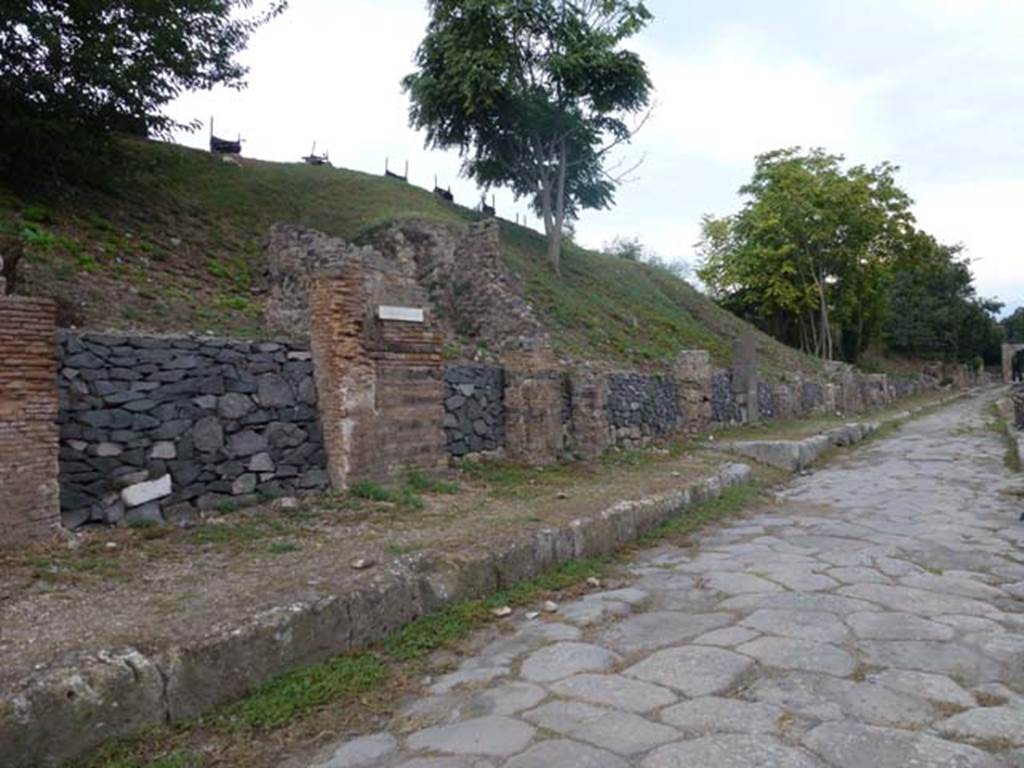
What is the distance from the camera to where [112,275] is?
37.0ft

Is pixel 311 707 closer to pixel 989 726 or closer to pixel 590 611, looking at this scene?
pixel 590 611

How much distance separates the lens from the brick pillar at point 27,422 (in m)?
4.32

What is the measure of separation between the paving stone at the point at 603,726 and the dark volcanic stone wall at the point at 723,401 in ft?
43.9

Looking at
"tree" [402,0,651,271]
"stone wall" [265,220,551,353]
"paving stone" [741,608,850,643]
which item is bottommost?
"paving stone" [741,608,850,643]

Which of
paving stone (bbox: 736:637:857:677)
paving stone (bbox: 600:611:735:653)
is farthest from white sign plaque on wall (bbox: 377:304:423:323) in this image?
paving stone (bbox: 736:637:857:677)

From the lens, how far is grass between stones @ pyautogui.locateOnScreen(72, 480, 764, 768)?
266 centimetres

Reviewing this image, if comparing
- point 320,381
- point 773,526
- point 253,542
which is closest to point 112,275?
point 320,381

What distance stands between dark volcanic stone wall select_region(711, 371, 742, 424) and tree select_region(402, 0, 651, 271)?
9558mm

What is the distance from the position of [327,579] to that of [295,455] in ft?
8.61

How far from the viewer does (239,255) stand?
15656 millimetres

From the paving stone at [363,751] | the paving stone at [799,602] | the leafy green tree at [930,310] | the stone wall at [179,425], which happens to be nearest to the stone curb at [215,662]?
the paving stone at [363,751]

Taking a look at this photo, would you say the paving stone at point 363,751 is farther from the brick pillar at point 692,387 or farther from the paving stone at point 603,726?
the brick pillar at point 692,387

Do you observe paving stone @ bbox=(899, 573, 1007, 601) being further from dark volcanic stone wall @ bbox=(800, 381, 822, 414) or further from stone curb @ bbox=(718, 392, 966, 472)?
dark volcanic stone wall @ bbox=(800, 381, 822, 414)

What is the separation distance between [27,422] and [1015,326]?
318 feet
